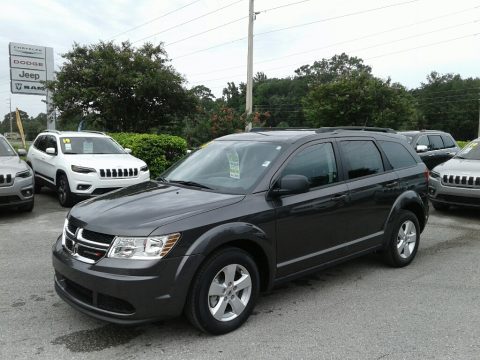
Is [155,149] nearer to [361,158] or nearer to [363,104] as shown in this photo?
[361,158]

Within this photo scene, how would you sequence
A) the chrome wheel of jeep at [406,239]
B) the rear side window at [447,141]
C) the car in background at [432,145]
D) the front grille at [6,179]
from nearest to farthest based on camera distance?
the chrome wheel of jeep at [406,239] → the front grille at [6,179] → the car in background at [432,145] → the rear side window at [447,141]

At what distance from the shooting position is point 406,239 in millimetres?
5551

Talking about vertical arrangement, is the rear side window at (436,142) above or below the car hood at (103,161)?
above

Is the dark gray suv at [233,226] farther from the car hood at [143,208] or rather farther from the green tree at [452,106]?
the green tree at [452,106]

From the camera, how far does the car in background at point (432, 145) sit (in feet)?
42.9

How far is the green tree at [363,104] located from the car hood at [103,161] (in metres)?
19.0

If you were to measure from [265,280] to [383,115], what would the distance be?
24.1 meters

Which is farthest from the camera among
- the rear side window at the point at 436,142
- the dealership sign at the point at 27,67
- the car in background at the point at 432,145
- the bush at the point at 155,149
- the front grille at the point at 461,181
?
the dealership sign at the point at 27,67

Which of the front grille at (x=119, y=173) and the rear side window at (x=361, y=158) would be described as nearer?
the rear side window at (x=361, y=158)

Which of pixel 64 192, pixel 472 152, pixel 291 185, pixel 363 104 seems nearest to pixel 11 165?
pixel 64 192

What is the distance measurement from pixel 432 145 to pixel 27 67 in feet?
62.8

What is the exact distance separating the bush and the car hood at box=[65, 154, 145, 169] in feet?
6.45

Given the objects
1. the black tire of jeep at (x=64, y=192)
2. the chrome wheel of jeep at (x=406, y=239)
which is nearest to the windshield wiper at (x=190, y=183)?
the chrome wheel of jeep at (x=406, y=239)

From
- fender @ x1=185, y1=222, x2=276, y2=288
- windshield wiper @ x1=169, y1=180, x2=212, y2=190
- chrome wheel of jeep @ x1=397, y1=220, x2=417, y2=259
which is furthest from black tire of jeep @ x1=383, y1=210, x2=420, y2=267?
windshield wiper @ x1=169, y1=180, x2=212, y2=190
